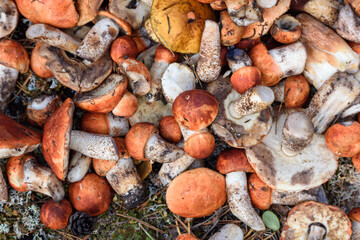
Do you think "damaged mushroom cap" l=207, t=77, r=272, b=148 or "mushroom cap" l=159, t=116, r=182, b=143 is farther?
"mushroom cap" l=159, t=116, r=182, b=143

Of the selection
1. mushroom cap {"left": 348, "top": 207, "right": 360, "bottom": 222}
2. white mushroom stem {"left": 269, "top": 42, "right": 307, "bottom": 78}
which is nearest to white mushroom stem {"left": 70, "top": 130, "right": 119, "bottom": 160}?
white mushroom stem {"left": 269, "top": 42, "right": 307, "bottom": 78}

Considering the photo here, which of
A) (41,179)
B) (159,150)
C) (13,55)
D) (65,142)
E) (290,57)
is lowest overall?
(41,179)

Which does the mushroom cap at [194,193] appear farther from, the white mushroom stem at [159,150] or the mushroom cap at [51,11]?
the mushroom cap at [51,11]

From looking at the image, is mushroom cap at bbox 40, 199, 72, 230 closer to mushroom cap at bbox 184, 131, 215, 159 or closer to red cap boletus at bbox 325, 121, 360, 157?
mushroom cap at bbox 184, 131, 215, 159

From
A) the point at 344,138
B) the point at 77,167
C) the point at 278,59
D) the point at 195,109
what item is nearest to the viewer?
the point at 195,109

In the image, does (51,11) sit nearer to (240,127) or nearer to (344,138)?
(240,127)

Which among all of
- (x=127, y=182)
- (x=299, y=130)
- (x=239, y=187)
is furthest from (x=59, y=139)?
(x=299, y=130)
